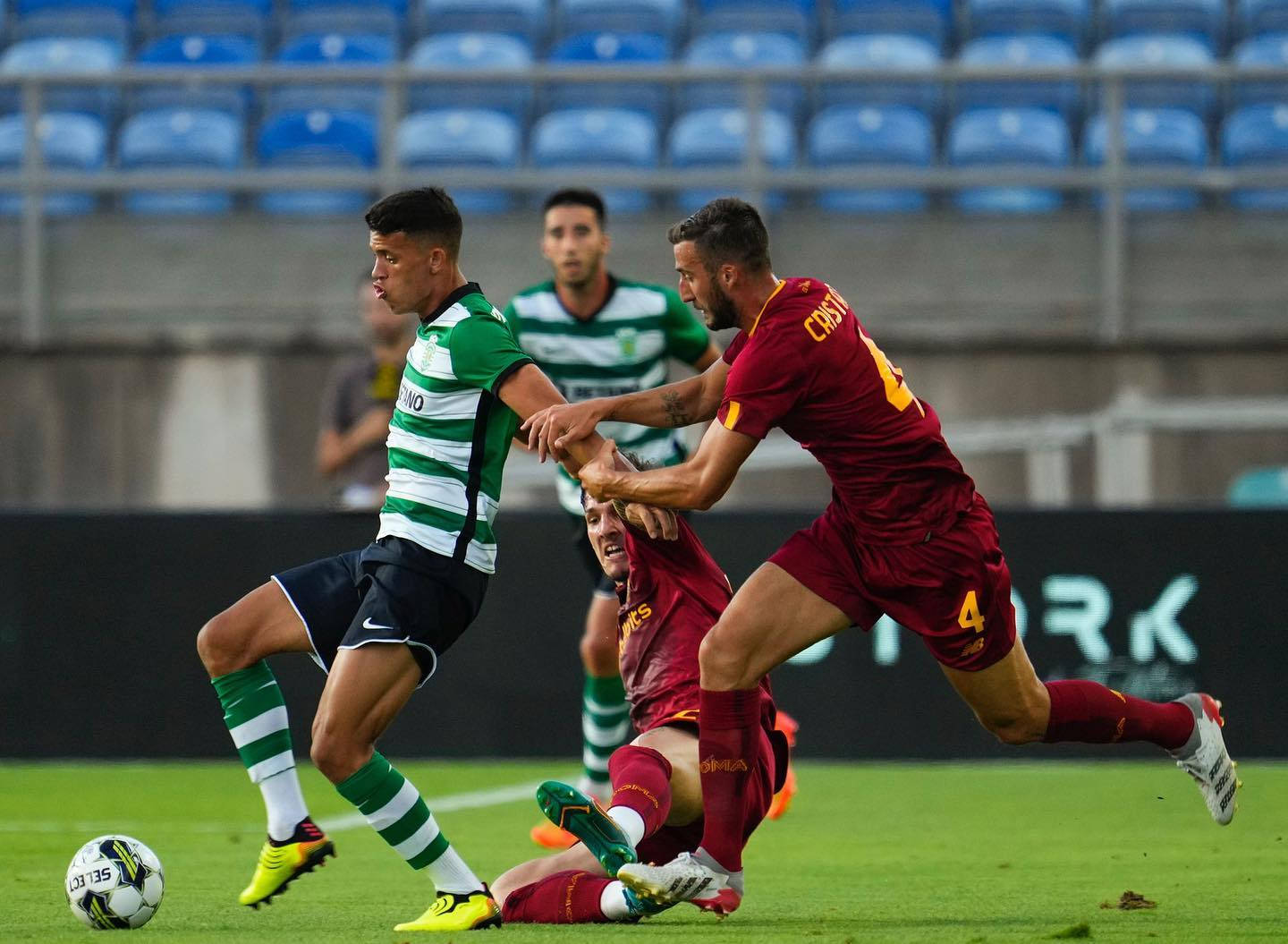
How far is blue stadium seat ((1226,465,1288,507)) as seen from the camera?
10977mm

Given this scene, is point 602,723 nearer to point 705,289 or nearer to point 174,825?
point 174,825

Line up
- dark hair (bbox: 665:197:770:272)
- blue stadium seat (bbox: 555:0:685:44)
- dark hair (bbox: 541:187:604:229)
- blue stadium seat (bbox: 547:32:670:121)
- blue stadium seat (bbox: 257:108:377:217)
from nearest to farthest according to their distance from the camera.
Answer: dark hair (bbox: 665:197:770:272) → dark hair (bbox: 541:187:604:229) → blue stadium seat (bbox: 257:108:377:217) → blue stadium seat (bbox: 547:32:670:121) → blue stadium seat (bbox: 555:0:685:44)

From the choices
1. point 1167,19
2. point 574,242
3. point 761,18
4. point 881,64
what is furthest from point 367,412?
point 1167,19

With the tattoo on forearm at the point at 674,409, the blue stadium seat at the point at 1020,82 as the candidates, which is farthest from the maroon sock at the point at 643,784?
the blue stadium seat at the point at 1020,82

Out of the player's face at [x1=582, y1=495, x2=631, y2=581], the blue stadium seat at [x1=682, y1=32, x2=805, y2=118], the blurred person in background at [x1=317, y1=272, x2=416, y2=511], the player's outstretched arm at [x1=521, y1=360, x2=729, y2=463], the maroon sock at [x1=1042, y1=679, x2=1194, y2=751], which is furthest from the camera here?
the blue stadium seat at [x1=682, y1=32, x2=805, y2=118]

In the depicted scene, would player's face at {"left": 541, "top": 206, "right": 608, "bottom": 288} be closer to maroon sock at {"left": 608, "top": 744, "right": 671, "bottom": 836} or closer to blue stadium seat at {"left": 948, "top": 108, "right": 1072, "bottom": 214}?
maroon sock at {"left": 608, "top": 744, "right": 671, "bottom": 836}

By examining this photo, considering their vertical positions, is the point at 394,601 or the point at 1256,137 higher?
the point at 1256,137

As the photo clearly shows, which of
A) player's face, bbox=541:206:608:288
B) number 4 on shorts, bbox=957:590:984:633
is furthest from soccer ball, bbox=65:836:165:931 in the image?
player's face, bbox=541:206:608:288

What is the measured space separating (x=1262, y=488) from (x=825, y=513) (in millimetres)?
6486

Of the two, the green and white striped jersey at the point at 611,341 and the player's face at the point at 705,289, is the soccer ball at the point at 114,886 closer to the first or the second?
the player's face at the point at 705,289

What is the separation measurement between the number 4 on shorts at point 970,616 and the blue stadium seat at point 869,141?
Result: 23.5 feet

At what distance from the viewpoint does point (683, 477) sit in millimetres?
5051

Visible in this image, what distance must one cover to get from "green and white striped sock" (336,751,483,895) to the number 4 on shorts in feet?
4.94

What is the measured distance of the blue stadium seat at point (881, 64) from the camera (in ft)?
39.6
